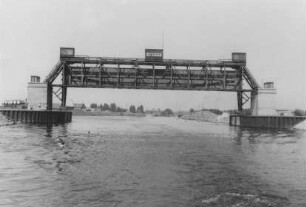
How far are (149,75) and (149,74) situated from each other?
0.20 m

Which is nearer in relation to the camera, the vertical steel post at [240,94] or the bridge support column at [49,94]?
the vertical steel post at [240,94]

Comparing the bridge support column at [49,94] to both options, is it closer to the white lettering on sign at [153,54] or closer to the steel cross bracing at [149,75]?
the steel cross bracing at [149,75]

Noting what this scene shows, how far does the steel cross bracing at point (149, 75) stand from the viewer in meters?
68.6

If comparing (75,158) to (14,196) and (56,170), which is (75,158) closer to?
(56,170)

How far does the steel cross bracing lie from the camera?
225ft

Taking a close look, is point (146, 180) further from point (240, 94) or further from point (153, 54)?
point (240, 94)

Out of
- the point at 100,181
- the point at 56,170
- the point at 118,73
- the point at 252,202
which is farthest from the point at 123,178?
the point at 118,73

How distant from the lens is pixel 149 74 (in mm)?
69375

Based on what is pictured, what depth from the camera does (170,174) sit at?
720 inches

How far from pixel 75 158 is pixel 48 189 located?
8.92 meters

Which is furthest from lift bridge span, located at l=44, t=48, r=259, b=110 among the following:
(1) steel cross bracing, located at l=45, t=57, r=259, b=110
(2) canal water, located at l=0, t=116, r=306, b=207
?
(2) canal water, located at l=0, t=116, r=306, b=207

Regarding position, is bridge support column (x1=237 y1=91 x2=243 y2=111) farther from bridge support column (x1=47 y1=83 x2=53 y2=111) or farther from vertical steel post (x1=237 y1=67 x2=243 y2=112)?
bridge support column (x1=47 y1=83 x2=53 y2=111)

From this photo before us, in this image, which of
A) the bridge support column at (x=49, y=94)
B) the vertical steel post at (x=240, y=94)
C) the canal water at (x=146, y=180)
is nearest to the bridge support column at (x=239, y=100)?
the vertical steel post at (x=240, y=94)

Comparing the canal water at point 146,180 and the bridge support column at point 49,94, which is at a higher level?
the bridge support column at point 49,94
